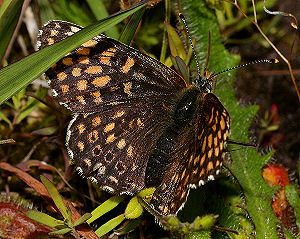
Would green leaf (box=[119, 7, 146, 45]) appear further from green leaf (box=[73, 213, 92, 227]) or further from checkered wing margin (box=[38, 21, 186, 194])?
green leaf (box=[73, 213, 92, 227])

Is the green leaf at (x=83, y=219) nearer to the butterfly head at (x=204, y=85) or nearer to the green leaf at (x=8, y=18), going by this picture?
the butterfly head at (x=204, y=85)

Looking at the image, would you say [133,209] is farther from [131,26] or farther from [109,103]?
[131,26]

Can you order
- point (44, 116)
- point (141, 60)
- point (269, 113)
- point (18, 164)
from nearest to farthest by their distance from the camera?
point (141, 60)
point (18, 164)
point (44, 116)
point (269, 113)

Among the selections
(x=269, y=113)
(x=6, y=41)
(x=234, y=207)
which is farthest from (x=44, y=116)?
(x=269, y=113)

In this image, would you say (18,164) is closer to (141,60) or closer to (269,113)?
(141,60)

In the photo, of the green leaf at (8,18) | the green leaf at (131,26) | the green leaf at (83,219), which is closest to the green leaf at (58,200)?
the green leaf at (83,219)

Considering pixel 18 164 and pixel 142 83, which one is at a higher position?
pixel 142 83

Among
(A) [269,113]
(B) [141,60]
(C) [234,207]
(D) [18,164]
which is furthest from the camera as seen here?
(A) [269,113]
